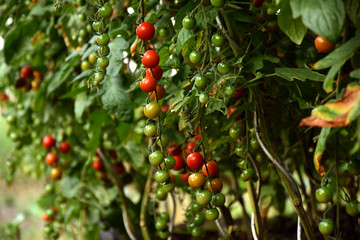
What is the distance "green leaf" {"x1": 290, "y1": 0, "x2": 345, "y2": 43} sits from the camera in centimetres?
46

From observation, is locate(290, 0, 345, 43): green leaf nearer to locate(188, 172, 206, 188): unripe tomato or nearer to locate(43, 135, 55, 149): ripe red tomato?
locate(188, 172, 206, 188): unripe tomato

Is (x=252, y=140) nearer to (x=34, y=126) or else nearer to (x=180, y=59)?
(x=180, y=59)

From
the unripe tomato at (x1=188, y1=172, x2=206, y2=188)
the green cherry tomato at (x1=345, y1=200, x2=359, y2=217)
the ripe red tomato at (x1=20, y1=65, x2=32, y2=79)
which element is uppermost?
the unripe tomato at (x1=188, y1=172, x2=206, y2=188)

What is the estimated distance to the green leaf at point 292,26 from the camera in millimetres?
598

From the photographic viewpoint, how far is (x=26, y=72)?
1481 millimetres

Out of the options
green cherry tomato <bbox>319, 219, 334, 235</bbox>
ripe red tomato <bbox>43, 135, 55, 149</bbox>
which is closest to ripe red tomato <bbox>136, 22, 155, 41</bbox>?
green cherry tomato <bbox>319, 219, 334, 235</bbox>

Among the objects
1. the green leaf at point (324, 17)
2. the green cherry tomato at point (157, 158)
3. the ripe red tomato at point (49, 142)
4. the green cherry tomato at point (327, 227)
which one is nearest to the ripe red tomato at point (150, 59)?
the green cherry tomato at point (157, 158)

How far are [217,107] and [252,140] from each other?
166 millimetres

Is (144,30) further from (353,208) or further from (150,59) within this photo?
(353,208)

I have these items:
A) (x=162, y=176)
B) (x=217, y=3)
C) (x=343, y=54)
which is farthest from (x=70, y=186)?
(x=343, y=54)

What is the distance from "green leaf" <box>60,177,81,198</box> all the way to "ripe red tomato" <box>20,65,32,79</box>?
16.5 inches

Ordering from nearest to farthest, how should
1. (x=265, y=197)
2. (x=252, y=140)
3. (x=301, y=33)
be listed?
1. (x=301, y=33)
2. (x=252, y=140)
3. (x=265, y=197)

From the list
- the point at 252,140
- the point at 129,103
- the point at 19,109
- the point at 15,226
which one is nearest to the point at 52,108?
the point at 19,109

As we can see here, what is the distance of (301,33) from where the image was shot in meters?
0.61
